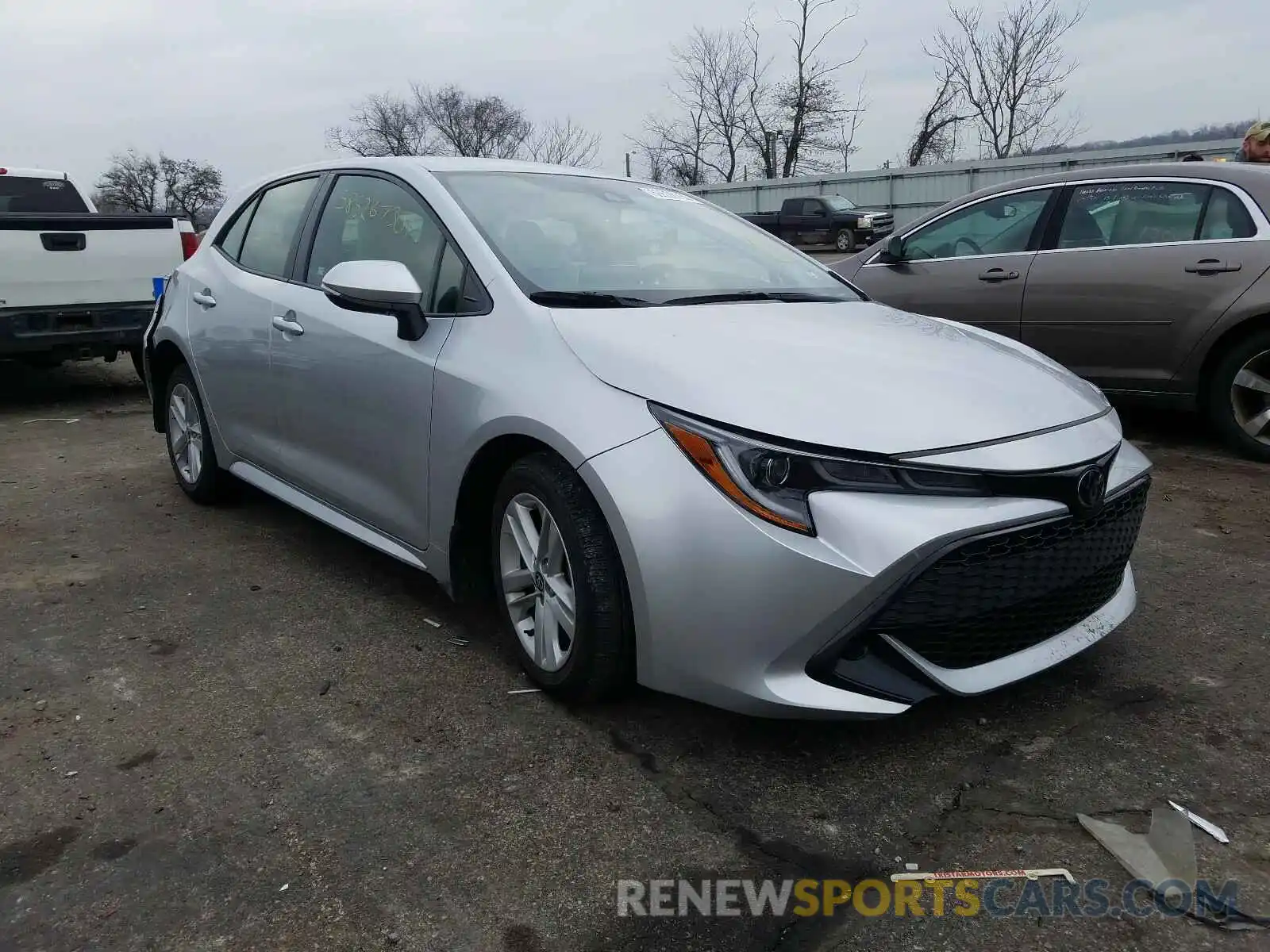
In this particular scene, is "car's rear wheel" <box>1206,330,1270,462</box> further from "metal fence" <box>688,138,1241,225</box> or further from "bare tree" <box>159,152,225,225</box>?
"bare tree" <box>159,152,225,225</box>

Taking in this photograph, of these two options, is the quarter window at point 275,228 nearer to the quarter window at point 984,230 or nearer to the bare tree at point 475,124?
the quarter window at point 984,230

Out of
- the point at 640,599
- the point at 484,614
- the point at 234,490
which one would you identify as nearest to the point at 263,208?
the point at 234,490

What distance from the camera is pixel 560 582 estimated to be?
2725 millimetres

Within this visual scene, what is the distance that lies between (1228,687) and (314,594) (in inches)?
119

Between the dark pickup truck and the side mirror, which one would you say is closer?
the side mirror

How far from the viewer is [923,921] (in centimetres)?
199

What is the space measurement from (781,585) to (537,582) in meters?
0.83

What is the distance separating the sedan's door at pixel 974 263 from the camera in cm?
604

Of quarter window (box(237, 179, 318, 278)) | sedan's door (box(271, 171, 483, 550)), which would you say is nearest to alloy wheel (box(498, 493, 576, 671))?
sedan's door (box(271, 171, 483, 550))

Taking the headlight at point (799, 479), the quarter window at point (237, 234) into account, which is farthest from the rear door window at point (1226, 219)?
the quarter window at point (237, 234)

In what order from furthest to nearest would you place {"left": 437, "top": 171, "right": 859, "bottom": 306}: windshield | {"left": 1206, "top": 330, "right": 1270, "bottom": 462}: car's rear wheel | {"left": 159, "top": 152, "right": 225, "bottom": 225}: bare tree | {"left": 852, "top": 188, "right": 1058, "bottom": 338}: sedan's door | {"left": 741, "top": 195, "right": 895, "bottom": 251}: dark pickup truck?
{"left": 159, "top": 152, "right": 225, "bottom": 225}: bare tree
{"left": 741, "top": 195, "right": 895, "bottom": 251}: dark pickup truck
{"left": 852, "top": 188, "right": 1058, "bottom": 338}: sedan's door
{"left": 1206, "top": 330, "right": 1270, "bottom": 462}: car's rear wheel
{"left": 437, "top": 171, "right": 859, "bottom": 306}: windshield

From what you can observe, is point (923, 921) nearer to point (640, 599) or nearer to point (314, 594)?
Answer: point (640, 599)

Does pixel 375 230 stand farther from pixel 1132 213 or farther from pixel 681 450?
pixel 1132 213

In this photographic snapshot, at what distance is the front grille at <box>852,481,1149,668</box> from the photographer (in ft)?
7.50
